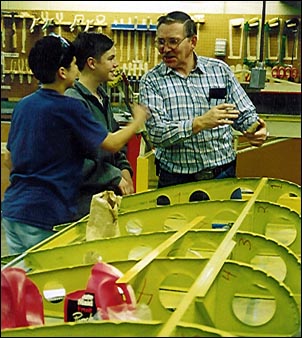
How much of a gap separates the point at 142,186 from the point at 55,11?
60 cm

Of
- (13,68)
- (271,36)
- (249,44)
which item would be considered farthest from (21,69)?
(249,44)

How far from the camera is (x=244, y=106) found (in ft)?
5.03

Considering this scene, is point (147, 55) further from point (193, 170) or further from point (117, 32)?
point (193, 170)

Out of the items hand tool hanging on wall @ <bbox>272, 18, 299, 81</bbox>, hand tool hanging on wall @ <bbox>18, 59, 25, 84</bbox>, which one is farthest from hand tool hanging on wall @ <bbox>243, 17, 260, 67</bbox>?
hand tool hanging on wall @ <bbox>18, 59, 25, 84</bbox>

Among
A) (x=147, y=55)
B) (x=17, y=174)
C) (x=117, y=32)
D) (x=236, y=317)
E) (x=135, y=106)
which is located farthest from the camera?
(x=147, y=55)

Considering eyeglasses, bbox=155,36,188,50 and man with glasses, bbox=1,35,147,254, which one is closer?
man with glasses, bbox=1,35,147,254

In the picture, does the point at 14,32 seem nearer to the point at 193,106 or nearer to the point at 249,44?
the point at 193,106

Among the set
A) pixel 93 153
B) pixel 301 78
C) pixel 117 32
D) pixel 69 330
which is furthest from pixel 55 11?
pixel 117 32

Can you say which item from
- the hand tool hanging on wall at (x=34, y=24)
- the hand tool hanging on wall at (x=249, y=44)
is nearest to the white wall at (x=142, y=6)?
the hand tool hanging on wall at (x=34, y=24)

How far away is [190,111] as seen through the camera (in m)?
1.52

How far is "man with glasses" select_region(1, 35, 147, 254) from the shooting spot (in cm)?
106

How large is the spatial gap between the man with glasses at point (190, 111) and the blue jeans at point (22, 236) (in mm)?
410

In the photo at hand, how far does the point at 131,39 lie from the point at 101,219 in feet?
2.68

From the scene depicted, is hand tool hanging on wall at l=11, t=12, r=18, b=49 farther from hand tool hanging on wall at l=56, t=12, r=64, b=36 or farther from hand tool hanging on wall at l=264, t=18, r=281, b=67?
hand tool hanging on wall at l=264, t=18, r=281, b=67
